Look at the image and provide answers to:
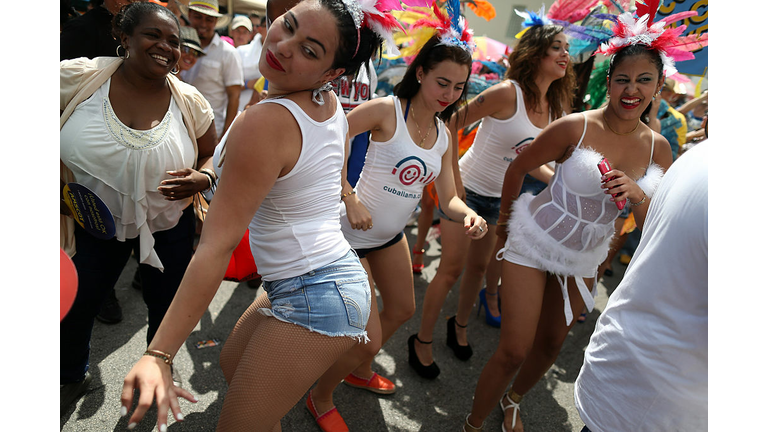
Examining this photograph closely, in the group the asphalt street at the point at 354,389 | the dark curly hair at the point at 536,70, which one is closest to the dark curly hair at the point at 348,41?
the asphalt street at the point at 354,389

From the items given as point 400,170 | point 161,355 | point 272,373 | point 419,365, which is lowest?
point 419,365

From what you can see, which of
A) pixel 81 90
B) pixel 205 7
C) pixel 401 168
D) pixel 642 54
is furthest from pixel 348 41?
pixel 205 7

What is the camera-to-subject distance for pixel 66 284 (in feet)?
3.50

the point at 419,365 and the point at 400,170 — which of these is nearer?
the point at 400,170

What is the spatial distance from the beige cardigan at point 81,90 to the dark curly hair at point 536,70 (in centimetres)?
208

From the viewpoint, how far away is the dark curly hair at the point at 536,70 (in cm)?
309

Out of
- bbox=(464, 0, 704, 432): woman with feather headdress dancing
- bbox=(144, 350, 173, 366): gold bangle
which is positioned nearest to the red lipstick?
bbox=(144, 350, 173, 366): gold bangle

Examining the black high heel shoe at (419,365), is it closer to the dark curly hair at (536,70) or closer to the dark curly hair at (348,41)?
the dark curly hair at (536,70)

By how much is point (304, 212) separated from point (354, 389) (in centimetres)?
165

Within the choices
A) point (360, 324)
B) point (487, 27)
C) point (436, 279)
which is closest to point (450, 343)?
point (436, 279)

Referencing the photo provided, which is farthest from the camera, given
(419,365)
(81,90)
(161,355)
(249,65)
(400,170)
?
(249,65)

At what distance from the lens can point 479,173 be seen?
10.7 feet

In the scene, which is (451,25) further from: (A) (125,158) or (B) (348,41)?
(A) (125,158)

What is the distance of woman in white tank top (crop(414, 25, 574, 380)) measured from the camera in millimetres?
2982
